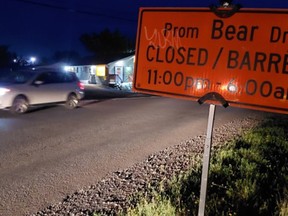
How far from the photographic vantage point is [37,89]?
1381cm

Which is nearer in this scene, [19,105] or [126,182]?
[126,182]

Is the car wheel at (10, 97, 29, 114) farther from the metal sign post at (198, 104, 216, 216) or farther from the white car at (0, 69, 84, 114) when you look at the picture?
the metal sign post at (198, 104, 216, 216)

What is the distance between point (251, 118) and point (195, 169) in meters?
8.38

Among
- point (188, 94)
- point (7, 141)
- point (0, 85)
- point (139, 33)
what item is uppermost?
point (139, 33)

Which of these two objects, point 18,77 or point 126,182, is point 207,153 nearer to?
point 126,182

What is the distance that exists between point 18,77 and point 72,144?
6.57 m

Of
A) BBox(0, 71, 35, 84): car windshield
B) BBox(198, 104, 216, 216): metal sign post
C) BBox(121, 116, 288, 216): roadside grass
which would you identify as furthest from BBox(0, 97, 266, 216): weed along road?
BBox(198, 104, 216, 216): metal sign post

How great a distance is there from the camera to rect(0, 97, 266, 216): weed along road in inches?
222

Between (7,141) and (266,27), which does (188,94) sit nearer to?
(266,27)

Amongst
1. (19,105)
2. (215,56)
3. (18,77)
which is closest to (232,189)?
(215,56)

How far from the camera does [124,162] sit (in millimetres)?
7242

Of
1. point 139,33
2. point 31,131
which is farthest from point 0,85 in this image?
point 139,33

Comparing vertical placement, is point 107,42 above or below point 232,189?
above

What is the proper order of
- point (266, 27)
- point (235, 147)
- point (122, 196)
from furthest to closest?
1. point (235, 147)
2. point (122, 196)
3. point (266, 27)
